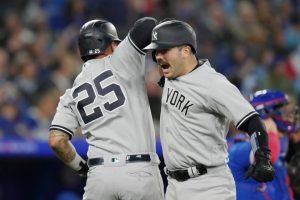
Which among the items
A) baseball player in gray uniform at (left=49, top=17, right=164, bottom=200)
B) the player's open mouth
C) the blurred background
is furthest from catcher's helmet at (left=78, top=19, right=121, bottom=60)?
the blurred background

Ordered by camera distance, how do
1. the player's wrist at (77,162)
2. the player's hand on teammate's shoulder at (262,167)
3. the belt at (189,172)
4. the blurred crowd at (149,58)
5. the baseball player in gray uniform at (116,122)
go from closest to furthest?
the player's hand on teammate's shoulder at (262,167), the belt at (189,172), the baseball player in gray uniform at (116,122), the player's wrist at (77,162), the blurred crowd at (149,58)

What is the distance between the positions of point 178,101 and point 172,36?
403 mm

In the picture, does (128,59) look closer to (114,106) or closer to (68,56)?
(114,106)

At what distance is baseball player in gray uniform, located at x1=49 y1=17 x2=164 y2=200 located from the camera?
5.38m

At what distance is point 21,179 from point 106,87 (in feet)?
15.6

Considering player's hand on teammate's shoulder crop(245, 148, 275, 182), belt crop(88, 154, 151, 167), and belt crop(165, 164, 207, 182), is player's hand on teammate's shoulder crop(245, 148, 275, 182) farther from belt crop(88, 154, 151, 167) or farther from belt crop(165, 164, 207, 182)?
belt crop(88, 154, 151, 167)

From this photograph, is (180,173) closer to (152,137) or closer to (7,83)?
(152,137)

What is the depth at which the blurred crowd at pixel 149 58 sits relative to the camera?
11.2 meters

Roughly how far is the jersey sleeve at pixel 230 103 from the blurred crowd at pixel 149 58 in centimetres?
572

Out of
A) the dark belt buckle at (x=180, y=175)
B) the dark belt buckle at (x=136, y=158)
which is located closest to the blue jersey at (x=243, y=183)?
the dark belt buckle at (x=136, y=158)

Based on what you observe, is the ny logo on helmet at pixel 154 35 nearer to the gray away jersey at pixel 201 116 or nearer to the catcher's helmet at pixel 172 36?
the catcher's helmet at pixel 172 36

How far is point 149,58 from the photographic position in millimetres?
12117

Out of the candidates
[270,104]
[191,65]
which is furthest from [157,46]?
[270,104]

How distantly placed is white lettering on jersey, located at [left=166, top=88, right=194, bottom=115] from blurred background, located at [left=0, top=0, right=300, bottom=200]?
3.94 meters
